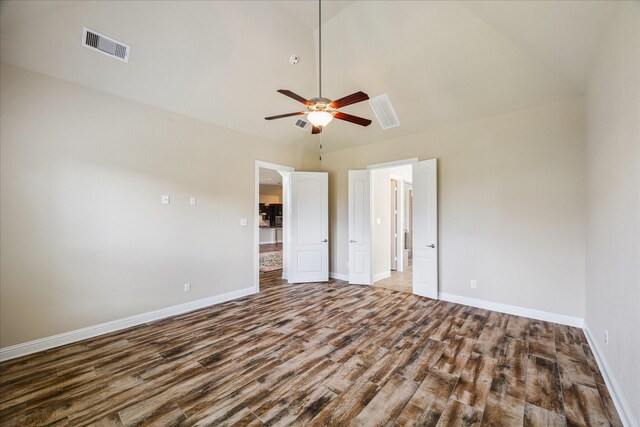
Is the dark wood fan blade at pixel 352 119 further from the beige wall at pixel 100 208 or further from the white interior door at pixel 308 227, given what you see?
the white interior door at pixel 308 227

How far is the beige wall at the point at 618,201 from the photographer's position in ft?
5.83

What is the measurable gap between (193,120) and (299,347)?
3.72 meters

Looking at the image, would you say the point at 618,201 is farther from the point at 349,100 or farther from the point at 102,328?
the point at 102,328

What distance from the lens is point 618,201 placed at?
83.3 inches

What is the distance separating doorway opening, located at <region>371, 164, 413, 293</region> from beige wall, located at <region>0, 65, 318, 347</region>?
3.10 metres

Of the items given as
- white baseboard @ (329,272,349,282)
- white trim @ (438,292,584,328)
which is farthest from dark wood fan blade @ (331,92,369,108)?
white baseboard @ (329,272,349,282)

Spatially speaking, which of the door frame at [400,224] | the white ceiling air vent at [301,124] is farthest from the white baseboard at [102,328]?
the door frame at [400,224]

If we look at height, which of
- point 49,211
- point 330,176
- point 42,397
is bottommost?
point 42,397

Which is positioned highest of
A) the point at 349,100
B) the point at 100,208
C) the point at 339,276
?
the point at 349,100

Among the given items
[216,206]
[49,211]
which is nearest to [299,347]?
[216,206]

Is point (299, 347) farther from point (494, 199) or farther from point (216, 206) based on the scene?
point (494, 199)

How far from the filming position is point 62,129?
3002 mm

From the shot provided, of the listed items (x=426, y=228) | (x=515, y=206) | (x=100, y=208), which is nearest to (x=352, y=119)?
(x=426, y=228)

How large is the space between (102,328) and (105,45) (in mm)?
3369
